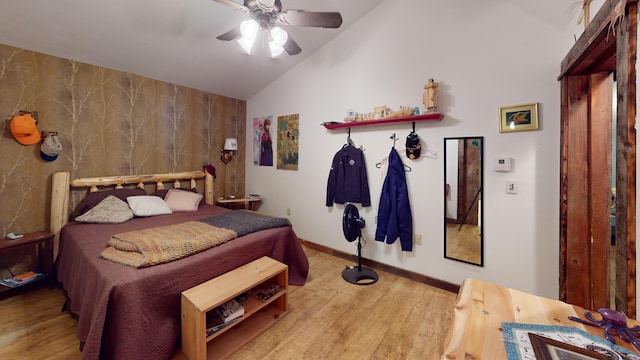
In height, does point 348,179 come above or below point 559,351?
above

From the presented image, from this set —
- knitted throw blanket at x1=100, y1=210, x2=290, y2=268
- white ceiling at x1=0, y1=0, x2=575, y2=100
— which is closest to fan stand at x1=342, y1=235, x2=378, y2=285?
knitted throw blanket at x1=100, y1=210, x2=290, y2=268

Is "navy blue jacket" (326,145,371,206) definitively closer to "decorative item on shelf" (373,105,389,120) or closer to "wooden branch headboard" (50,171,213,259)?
"decorative item on shelf" (373,105,389,120)

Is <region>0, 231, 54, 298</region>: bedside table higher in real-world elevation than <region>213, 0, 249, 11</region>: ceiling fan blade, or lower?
lower

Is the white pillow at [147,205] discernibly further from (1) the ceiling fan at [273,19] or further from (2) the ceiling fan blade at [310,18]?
(2) the ceiling fan blade at [310,18]

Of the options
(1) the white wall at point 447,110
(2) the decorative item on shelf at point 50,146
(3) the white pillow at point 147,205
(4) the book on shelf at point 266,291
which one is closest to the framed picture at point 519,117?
(1) the white wall at point 447,110

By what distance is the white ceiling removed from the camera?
2127mm

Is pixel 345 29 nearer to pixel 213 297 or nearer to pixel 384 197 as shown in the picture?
pixel 384 197

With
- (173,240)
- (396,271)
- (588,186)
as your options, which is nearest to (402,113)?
(588,186)

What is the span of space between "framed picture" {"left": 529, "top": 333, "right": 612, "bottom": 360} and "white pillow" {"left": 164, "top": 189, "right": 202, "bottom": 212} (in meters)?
3.39

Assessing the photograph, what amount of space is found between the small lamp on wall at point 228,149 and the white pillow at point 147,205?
4.27 feet

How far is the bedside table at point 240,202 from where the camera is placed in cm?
396

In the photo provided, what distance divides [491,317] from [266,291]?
1683mm

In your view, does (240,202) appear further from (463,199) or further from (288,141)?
(463,199)

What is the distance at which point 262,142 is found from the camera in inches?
167
